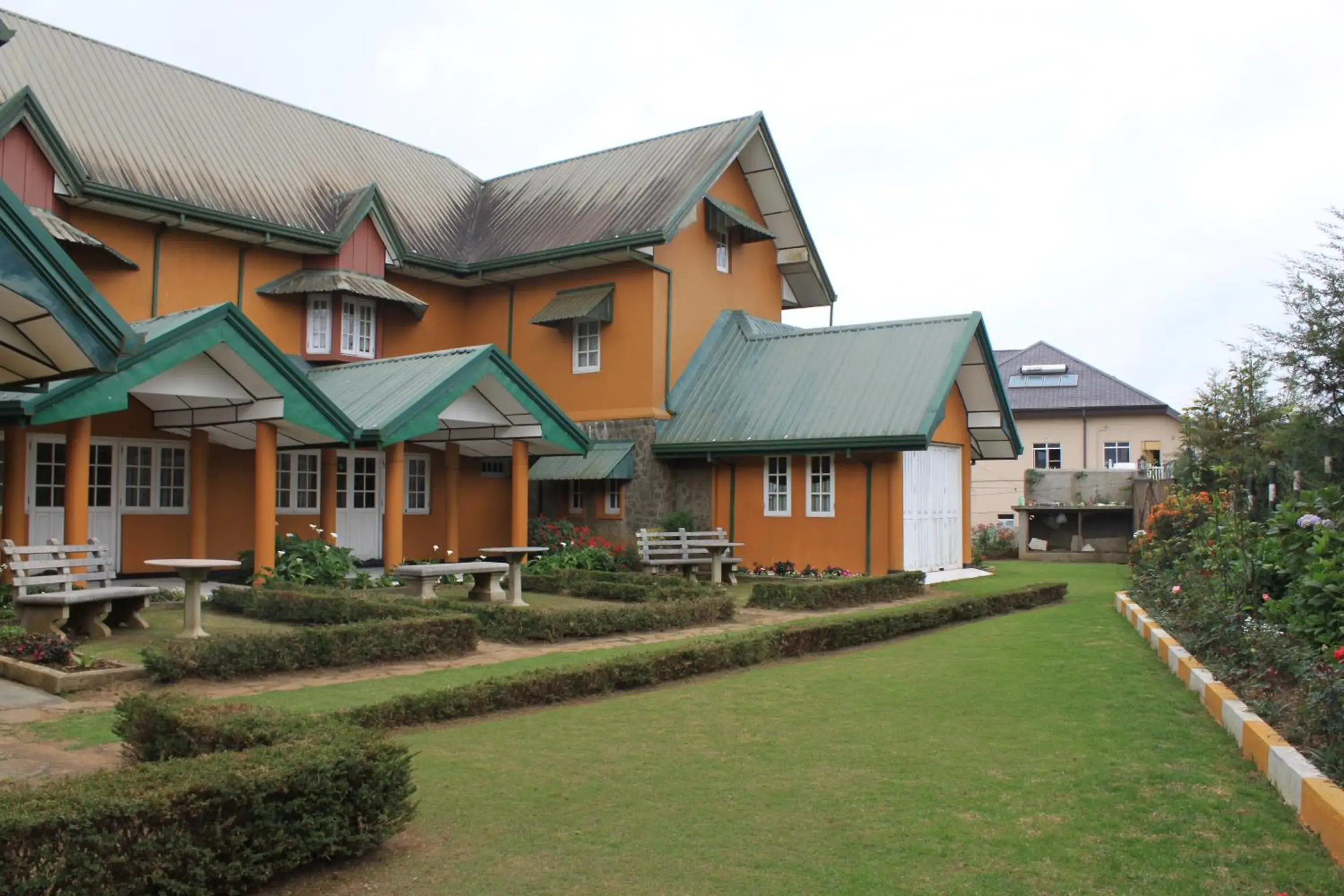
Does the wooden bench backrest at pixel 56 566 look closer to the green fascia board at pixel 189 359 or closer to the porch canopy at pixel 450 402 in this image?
A: the green fascia board at pixel 189 359

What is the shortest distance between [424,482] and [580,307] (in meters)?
4.78

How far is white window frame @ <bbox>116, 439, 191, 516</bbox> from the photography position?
1762 cm

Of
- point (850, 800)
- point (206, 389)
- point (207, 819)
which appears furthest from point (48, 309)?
point (206, 389)

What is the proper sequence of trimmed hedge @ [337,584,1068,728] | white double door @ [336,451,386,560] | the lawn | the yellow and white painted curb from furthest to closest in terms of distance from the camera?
white double door @ [336,451,386,560], trimmed hedge @ [337,584,1068,728], the yellow and white painted curb, the lawn

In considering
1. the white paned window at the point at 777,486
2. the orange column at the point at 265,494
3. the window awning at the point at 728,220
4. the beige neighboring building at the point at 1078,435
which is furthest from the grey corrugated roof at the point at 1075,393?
the orange column at the point at 265,494

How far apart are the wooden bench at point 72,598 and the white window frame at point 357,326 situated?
29.9 feet

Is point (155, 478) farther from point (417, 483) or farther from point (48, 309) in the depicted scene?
point (48, 309)

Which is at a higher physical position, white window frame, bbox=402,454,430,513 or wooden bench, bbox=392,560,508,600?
white window frame, bbox=402,454,430,513

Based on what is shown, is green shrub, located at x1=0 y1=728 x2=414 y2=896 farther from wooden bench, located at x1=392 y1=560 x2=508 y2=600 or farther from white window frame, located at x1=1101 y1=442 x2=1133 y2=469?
white window frame, located at x1=1101 y1=442 x2=1133 y2=469

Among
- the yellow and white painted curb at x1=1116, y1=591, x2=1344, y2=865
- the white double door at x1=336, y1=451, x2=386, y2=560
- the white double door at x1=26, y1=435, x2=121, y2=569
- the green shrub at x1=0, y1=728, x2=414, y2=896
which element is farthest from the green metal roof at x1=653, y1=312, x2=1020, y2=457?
the green shrub at x1=0, y1=728, x2=414, y2=896

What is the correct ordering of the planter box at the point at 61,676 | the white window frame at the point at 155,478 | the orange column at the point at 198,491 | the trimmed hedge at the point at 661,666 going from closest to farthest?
the trimmed hedge at the point at 661,666, the planter box at the point at 61,676, the orange column at the point at 198,491, the white window frame at the point at 155,478

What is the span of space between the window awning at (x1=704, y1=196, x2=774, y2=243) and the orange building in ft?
0.31

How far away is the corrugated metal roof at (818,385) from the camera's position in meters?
20.1

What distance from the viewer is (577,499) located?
24.1m
